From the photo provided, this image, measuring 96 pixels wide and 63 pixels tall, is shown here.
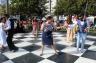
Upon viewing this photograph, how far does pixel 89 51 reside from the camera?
7.69 m

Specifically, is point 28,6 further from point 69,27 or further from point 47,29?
point 47,29

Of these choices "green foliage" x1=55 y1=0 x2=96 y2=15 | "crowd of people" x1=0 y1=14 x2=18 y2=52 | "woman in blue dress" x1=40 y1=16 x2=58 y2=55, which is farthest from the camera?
"green foliage" x1=55 y1=0 x2=96 y2=15

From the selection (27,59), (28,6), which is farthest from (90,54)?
(28,6)

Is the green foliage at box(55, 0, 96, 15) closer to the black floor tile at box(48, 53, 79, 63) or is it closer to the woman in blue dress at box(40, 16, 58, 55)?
the black floor tile at box(48, 53, 79, 63)

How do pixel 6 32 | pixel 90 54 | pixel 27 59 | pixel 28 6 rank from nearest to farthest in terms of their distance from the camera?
pixel 27 59 < pixel 90 54 < pixel 6 32 < pixel 28 6

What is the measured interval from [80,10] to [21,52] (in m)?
21.3

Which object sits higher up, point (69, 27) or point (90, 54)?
point (69, 27)

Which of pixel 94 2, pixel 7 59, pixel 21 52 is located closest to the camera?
pixel 7 59

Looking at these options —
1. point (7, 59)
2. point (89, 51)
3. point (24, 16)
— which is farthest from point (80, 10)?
point (7, 59)

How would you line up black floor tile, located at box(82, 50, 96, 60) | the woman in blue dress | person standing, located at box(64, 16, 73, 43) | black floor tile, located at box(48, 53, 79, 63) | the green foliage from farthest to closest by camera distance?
the green foliage < person standing, located at box(64, 16, 73, 43) < black floor tile, located at box(82, 50, 96, 60) < the woman in blue dress < black floor tile, located at box(48, 53, 79, 63)

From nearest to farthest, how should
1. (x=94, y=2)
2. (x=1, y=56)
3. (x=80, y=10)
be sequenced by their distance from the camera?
(x=1, y=56), (x=94, y=2), (x=80, y=10)

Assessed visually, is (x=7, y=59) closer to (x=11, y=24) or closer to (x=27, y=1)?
(x=11, y=24)

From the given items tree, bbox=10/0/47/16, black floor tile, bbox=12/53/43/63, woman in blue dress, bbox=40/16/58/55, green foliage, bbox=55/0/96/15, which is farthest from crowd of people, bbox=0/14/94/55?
green foliage, bbox=55/0/96/15

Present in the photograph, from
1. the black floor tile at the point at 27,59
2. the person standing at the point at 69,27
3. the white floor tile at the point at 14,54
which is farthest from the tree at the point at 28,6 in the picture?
the black floor tile at the point at 27,59
